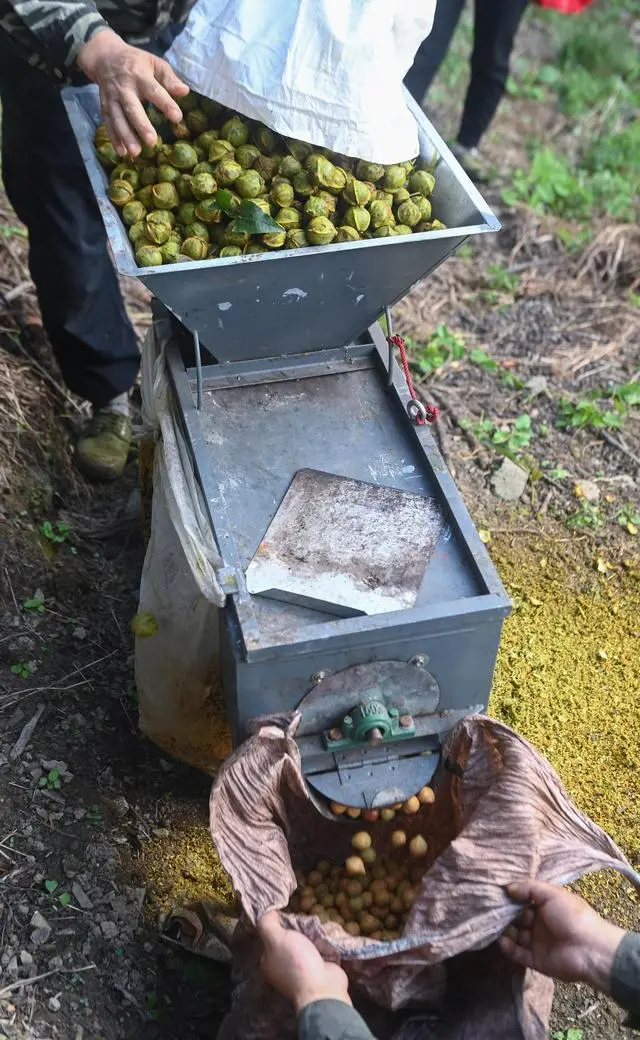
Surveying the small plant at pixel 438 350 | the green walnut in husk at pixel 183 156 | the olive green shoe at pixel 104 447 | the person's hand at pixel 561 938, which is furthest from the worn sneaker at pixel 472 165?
A: the person's hand at pixel 561 938

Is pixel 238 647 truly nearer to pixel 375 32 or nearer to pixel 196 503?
pixel 196 503

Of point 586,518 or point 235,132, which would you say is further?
point 586,518

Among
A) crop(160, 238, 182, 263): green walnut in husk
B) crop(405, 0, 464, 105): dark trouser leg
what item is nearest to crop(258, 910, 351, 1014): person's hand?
crop(160, 238, 182, 263): green walnut in husk

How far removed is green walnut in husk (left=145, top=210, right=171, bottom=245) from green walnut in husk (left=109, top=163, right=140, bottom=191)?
16 cm

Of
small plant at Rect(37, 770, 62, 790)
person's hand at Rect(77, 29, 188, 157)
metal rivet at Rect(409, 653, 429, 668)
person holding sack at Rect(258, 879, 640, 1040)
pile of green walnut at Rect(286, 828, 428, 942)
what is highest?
person's hand at Rect(77, 29, 188, 157)

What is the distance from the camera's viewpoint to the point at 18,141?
3.18m

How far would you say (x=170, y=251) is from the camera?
2381 millimetres

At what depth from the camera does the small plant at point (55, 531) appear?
135 inches

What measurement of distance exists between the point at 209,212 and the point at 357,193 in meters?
0.38

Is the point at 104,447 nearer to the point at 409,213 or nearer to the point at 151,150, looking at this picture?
the point at 151,150

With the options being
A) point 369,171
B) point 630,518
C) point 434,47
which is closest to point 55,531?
point 369,171

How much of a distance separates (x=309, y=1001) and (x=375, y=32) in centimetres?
219

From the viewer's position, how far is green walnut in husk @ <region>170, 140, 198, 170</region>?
253cm

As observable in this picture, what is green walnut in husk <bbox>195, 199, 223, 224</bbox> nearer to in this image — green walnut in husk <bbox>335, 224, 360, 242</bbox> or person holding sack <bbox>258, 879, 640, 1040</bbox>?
green walnut in husk <bbox>335, 224, 360, 242</bbox>
